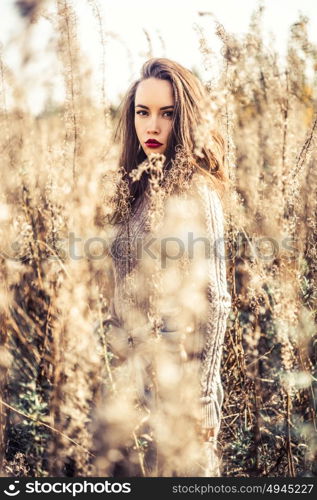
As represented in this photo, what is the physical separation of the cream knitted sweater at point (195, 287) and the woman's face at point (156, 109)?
0.18 metres

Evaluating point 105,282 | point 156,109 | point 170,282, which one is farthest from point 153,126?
point 170,282

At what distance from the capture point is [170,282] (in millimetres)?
1001

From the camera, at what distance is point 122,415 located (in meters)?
0.99

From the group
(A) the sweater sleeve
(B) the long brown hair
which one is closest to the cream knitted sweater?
(A) the sweater sleeve

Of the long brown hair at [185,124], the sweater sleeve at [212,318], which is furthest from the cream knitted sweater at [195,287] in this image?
the long brown hair at [185,124]

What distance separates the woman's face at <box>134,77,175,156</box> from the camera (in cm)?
135

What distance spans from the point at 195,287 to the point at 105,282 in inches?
15.8

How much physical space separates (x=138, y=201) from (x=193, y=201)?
0.87 ft

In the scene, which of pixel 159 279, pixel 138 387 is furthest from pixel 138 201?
pixel 159 279

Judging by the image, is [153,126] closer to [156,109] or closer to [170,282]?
[156,109]

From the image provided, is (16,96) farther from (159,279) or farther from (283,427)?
(283,427)

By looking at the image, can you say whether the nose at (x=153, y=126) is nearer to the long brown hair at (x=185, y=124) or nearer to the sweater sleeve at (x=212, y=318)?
the long brown hair at (x=185, y=124)

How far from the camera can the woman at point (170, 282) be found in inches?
37.9

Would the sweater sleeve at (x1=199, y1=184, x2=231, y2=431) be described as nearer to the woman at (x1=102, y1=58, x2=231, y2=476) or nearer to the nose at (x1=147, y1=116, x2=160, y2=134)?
the woman at (x1=102, y1=58, x2=231, y2=476)
